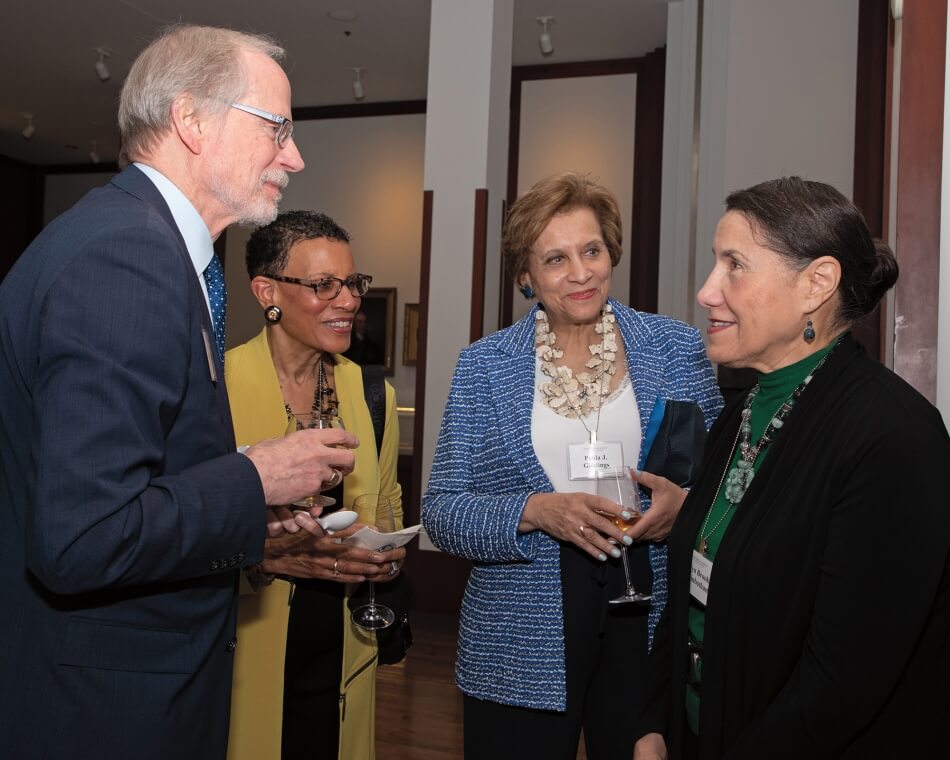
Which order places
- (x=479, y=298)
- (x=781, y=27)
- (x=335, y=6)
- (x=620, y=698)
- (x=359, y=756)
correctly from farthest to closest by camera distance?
(x=335, y=6)
(x=479, y=298)
(x=781, y=27)
(x=359, y=756)
(x=620, y=698)

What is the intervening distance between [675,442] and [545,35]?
5.30 metres

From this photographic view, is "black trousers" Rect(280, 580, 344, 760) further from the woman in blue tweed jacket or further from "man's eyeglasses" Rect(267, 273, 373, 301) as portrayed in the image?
"man's eyeglasses" Rect(267, 273, 373, 301)

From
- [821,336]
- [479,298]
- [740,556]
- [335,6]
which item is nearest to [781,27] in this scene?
[479,298]

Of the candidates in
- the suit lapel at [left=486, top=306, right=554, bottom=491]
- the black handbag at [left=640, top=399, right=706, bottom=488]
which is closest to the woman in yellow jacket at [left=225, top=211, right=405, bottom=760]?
the suit lapel at [left=486, top=306, right=554, bottom=491]

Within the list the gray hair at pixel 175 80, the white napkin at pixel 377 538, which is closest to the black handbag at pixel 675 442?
the white napkin at pixel 377 538

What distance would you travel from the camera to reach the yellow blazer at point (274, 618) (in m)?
1.97

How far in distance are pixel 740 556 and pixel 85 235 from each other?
1.09 metres

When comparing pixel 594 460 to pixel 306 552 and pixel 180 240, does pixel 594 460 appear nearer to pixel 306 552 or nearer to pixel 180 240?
pixel 306 552

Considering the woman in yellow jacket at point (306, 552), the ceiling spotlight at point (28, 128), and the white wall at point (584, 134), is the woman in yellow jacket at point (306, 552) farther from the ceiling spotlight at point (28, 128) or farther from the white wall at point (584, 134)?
the ceiling spotlight at point (28, 128)

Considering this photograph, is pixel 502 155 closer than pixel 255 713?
No

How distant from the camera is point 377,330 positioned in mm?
8203

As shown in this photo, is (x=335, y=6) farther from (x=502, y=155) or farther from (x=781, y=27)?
(x=781, y=27)

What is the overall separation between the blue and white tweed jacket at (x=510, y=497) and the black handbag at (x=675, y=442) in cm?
13

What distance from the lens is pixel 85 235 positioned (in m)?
1.13
